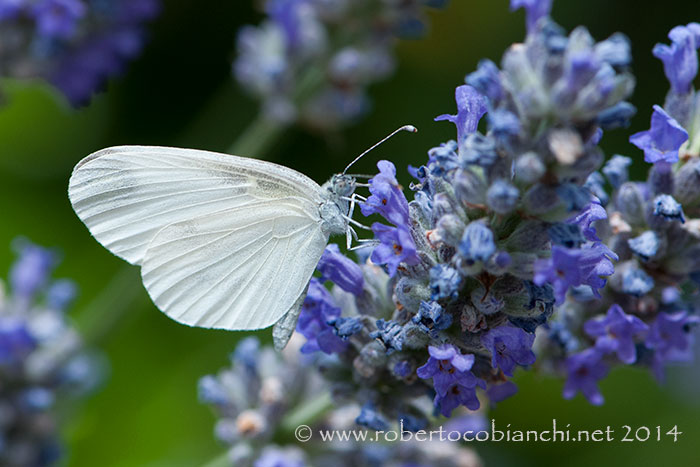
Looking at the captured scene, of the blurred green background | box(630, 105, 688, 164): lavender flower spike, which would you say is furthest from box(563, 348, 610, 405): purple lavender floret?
the blurred green background

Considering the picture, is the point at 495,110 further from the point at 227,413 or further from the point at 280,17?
the point at 280,17

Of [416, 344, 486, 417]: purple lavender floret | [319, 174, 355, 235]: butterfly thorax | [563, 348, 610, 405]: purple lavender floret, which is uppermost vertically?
[319, 174, 355, 235]: butterfly thorax

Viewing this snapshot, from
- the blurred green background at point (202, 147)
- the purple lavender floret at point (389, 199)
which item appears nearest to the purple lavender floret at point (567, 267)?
the purple lavender floret at point (389, 199)

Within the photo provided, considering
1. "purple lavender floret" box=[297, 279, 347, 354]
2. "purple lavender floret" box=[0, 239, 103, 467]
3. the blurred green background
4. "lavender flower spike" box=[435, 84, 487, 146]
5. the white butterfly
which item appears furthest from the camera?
the blurred green background

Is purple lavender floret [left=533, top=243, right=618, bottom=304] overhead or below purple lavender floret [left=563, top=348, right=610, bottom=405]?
overhead

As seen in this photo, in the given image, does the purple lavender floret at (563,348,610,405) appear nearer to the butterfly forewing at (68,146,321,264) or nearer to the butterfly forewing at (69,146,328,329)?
the butterfly forewing at (69,146,328,329)

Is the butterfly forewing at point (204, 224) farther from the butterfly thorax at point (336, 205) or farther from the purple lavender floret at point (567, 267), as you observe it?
the purple lavender floret at point (567, 267)

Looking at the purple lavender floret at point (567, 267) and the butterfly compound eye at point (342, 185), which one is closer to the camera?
the purple lavender floret at point (567, 267)
